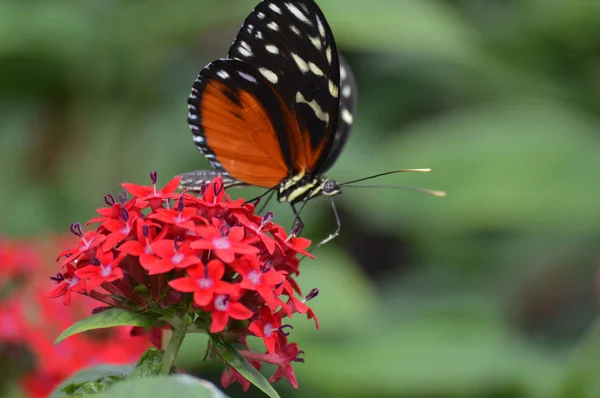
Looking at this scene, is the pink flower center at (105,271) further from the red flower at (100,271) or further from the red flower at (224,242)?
the red flower at (224,242)

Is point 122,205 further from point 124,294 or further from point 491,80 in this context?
point 491,80

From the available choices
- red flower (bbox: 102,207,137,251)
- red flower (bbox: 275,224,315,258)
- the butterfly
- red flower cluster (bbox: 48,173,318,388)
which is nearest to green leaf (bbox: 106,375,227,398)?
red flower cluster (bbox: 48,173,318,388)

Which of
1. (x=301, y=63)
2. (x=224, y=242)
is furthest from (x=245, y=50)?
(x=224, y=242)

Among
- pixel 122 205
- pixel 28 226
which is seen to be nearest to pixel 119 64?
pixel 28 226

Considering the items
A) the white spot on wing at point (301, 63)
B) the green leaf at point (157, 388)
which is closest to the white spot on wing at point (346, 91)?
the white spot on wing at point (301, 63)

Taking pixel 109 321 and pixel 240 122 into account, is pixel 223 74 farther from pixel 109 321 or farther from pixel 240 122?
pixel 109 321

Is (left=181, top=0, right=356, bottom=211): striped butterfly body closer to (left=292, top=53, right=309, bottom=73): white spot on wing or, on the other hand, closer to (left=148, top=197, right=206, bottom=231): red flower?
(left=292, top=53, right=309, bottom=73): white spot on wing
